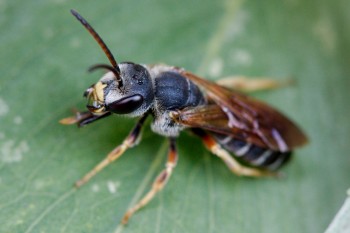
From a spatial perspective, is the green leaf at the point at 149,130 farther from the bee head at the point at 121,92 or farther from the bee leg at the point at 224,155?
the bee head at the point at 121,92

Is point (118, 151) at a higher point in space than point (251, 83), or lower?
higher

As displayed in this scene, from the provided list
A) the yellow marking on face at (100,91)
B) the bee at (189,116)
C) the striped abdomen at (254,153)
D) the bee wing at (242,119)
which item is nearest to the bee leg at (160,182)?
the bee at (189,116)

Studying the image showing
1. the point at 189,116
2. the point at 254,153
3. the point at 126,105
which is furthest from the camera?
the point at 254,153

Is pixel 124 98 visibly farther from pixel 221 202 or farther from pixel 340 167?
pixel 340 167

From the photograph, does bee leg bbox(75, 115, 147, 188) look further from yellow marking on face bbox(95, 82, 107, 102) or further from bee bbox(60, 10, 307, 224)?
yellow marking on face bbox(95, 82, 107, 102)

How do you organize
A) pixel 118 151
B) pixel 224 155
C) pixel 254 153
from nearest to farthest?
pixel 118 151
pixel 224 155
pixel 254 153

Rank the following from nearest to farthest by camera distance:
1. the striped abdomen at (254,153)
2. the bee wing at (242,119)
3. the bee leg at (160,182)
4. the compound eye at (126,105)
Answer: the compound eye at (126,105) → the bee leg at (160,182) → the bee wing at (242,119) → the striped abdomen at (254,153)

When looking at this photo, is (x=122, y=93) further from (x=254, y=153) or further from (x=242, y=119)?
(x=254, y=153)

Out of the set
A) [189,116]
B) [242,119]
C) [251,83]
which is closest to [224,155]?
[242,119]
